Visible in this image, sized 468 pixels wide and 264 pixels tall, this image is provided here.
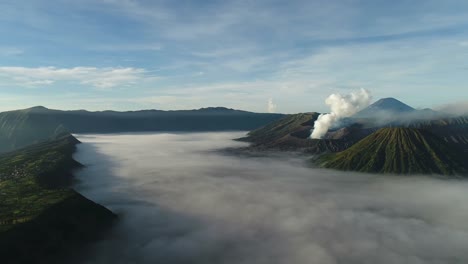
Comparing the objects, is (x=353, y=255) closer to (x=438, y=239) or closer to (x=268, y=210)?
(x=438, y=239)

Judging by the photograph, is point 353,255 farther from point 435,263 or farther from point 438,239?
point 438,239

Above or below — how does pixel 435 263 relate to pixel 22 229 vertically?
below

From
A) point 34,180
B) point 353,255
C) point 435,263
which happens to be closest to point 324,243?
point 353,255

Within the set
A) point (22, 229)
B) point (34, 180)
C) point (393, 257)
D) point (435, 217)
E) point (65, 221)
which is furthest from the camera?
point (34, 180)

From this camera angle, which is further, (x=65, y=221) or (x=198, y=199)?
(x=198, y=199)

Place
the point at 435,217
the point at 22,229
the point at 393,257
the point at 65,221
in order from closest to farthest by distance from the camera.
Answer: the point at 22,229
the point at 393,257
the point at 65,221
the point at 435,217

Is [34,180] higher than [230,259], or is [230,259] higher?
[34,180]

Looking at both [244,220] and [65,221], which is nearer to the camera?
[65,221]

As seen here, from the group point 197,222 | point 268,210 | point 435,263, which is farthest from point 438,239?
point 197,222

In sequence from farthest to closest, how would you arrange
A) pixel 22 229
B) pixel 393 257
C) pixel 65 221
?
pixel 65 221 < pixel 393 257 < pixel 22 229
